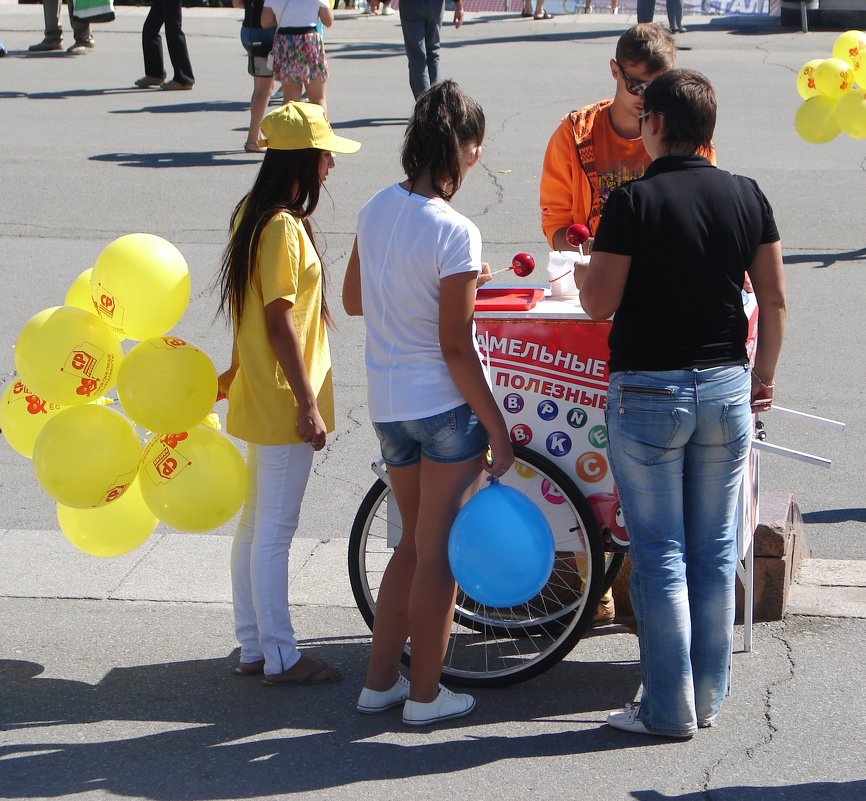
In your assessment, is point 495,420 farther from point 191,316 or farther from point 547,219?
point 191,316

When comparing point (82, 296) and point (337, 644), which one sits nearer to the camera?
point (82, 296)

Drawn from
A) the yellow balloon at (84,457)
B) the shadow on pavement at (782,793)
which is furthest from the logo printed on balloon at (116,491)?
the shadow on pavement at (782,793)

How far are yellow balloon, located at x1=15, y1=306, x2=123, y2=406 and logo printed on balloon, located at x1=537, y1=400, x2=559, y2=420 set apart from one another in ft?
4.30

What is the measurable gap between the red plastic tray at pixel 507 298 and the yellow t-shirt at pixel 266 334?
522mm

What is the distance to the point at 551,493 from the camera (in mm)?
3941

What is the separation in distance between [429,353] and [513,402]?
1.72ft

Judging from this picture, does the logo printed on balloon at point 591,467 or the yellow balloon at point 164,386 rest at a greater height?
the yellow balloon at point 164,386

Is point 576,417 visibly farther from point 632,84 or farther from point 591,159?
point 632,84

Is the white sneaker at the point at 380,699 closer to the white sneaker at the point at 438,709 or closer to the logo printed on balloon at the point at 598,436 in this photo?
the white sneaker at the point at 438,709

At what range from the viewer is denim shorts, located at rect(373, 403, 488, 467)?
347 cm

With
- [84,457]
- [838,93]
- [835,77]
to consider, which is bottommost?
[84,457]

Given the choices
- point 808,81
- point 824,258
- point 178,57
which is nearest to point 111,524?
point 808,81

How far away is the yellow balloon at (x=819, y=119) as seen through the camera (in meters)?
8.05

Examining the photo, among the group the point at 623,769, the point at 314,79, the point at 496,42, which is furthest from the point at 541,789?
the point at 496,42
